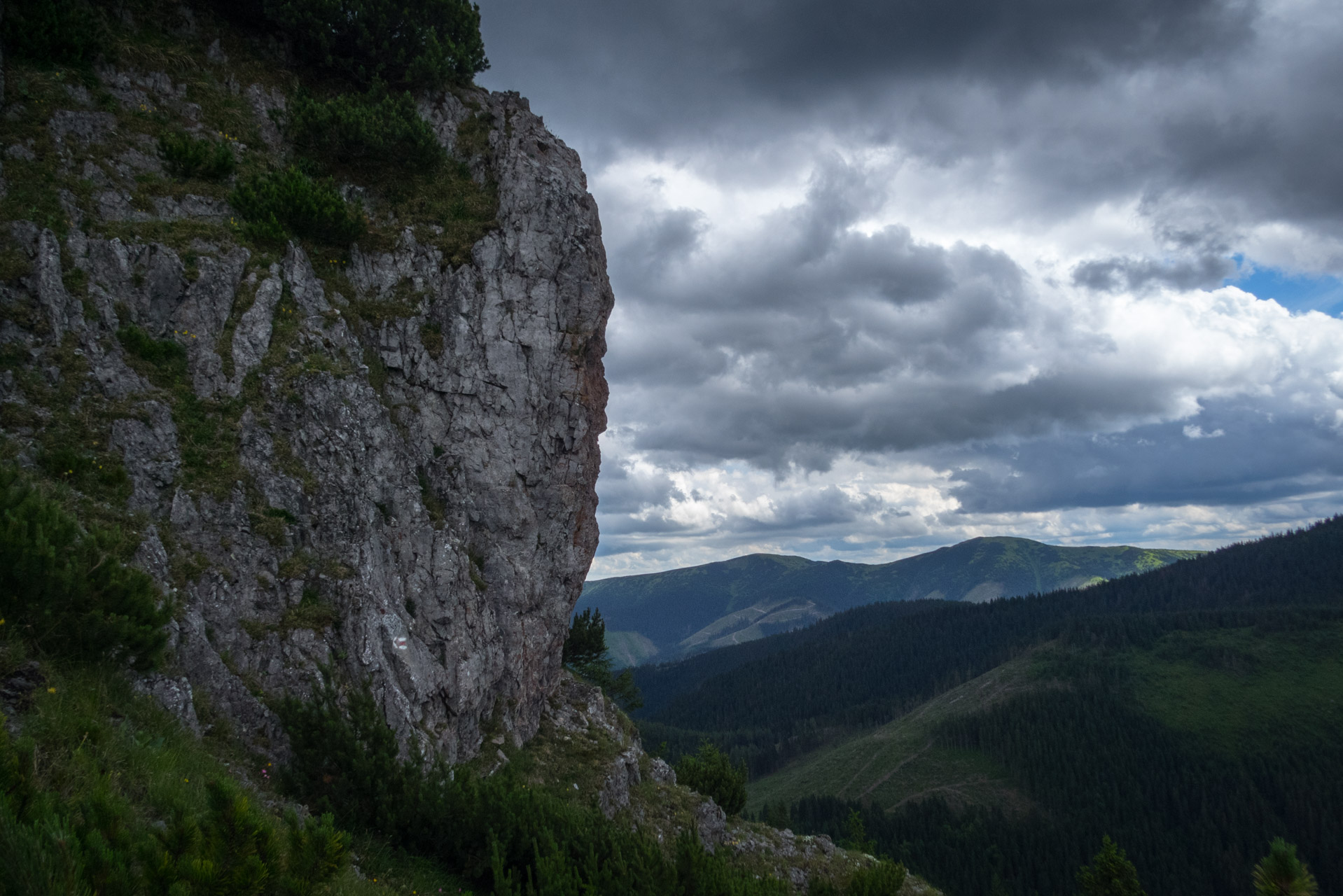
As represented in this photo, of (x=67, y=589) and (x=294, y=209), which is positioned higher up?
(x=294, y=209)

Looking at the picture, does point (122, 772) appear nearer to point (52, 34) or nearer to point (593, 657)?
point (52, 34)

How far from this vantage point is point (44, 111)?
23359 millimetres

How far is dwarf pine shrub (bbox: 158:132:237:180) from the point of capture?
2553cm

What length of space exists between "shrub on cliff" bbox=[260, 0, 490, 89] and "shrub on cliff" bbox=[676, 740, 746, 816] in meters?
43.7

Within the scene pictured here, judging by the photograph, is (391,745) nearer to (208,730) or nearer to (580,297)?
(208,730)

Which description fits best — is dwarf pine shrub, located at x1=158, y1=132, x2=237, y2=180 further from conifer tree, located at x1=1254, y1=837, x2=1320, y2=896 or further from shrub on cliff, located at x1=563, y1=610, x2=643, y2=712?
conifer tree, located at x1=1254, y1=837, x2=1320, y2=896

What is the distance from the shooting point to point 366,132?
1175 inches

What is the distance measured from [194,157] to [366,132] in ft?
23.2

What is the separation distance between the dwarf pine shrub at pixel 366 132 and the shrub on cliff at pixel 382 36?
1.75 meters

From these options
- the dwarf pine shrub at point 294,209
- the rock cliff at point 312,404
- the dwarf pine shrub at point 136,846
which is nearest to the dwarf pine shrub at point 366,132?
the rock cliff at point 312,404

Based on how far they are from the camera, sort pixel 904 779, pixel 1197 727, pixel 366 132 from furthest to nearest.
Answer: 1. pixel 904 779
2. pixel 1197 727
3. pixel 366 132

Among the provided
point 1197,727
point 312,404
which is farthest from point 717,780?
point 1197,727

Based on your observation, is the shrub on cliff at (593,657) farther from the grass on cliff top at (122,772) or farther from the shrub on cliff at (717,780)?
the grass on cliff top at (122,772)

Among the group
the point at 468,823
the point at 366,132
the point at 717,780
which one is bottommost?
the point at 717,780
